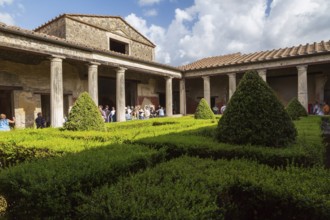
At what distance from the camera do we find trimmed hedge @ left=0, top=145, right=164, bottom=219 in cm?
239

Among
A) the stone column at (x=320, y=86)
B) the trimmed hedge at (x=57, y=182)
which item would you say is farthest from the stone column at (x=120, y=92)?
the stone column at (x=320, y=86)

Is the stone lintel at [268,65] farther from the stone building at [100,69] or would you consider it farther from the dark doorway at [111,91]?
the dark doorway at [111,91]

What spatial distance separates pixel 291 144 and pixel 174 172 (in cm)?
229

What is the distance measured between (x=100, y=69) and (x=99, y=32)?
7.26ft

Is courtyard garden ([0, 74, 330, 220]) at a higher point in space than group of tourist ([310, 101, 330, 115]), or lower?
lower

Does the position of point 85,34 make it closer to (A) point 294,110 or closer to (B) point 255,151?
(A) point 294,110

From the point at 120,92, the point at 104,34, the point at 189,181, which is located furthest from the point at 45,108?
the point at 189,181

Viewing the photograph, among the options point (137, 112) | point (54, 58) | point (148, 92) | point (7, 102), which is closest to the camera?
point (54, 58)

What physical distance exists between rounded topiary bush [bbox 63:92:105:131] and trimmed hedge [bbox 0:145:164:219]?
3538 mm

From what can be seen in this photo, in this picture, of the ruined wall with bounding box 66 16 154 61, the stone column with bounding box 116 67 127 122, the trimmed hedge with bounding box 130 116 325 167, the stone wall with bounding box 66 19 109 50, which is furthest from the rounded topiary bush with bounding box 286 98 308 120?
the ruined wall with bounding box 66 16 154 61

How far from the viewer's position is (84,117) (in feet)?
22.6

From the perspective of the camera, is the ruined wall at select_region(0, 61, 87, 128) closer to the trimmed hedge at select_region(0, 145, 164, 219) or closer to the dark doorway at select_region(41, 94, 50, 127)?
the dark doorway at select_region(41, 94, 50, 127)

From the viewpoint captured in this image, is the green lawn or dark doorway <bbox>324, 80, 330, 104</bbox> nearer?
the green lawn

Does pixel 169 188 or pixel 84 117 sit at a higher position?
pixel 84 117
